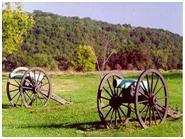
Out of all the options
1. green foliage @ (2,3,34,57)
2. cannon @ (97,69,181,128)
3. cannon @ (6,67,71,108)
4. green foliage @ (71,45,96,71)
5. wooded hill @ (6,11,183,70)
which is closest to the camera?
cannon @ (97,69,181,128)

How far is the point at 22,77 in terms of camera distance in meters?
18.1

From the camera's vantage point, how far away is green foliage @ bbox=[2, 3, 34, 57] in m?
35.1

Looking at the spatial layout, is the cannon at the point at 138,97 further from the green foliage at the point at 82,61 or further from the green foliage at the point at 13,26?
the green foliage at the point at 82,61

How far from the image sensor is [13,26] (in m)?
36.2

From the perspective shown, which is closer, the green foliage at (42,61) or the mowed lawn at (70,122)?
the mowed lawn at (70,122)

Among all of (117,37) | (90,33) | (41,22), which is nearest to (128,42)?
(117,37)

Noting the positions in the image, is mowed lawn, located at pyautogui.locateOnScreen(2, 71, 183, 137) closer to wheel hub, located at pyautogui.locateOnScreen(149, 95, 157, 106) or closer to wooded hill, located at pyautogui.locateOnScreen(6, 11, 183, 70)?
wheel hub, located at pyautogui.locateOnScreen(149, 95, 157, 106)

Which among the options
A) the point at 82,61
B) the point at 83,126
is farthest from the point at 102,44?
the point at 83,126

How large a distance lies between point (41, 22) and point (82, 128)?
23690mm

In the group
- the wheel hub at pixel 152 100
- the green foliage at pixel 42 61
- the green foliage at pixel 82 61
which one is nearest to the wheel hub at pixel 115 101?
the wheel hub at pixel 152 100

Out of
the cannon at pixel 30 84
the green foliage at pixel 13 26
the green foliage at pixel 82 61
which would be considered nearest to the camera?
the cannon at pixel 30 84

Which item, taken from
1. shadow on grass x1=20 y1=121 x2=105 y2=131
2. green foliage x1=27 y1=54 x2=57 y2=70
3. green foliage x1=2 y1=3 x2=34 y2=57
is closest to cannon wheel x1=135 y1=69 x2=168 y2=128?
shadow on grass x1=20 y1=121 x2=105 y2=131

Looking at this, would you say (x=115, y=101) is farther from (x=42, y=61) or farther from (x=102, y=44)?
(x=42, y=61)

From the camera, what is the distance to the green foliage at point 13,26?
115ft
